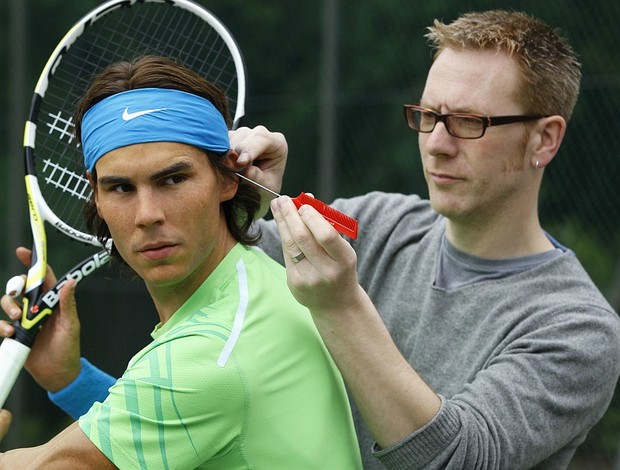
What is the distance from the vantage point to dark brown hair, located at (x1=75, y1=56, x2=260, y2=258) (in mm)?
3070

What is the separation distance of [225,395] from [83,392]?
1.24 m

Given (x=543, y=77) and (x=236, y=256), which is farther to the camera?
→ (x=543, y=77)

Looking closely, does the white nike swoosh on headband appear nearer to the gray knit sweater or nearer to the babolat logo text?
the babolat logo text

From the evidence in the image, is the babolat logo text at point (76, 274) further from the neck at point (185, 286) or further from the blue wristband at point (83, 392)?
the neck at point (185, 286)

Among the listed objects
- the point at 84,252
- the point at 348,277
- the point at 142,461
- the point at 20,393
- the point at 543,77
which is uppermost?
the point at 543,77

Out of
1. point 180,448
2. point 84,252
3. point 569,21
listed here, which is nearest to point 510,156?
point 180,448

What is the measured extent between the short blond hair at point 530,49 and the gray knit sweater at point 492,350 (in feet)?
1.75

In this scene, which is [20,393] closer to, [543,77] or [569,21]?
[569,21]

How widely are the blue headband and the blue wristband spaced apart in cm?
98

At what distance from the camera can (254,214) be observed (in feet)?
11.1

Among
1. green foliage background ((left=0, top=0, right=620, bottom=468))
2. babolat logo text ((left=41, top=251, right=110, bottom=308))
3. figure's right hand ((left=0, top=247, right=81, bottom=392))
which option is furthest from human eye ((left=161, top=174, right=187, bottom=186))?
green foliage background ((left=0, top=0, right=620, bottom=468))

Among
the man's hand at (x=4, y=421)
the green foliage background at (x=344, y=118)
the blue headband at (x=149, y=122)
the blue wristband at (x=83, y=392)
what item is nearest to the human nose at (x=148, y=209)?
the blue headband at (x=149, y=122)

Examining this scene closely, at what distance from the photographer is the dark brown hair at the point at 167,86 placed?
10.1 ft

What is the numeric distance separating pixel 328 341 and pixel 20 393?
5.63m
